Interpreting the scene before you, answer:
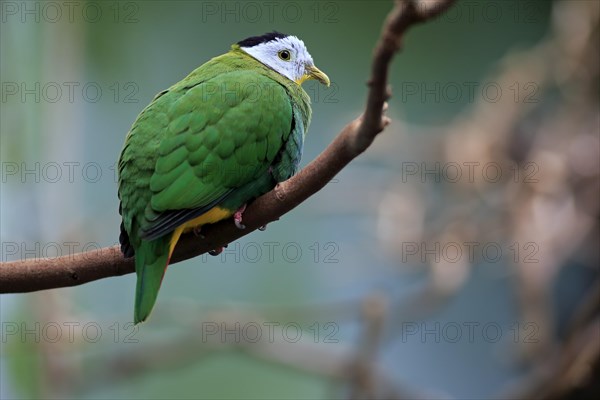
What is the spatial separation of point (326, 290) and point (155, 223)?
109 inches

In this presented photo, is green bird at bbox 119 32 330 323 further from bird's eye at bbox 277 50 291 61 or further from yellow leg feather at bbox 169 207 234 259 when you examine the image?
bird's eye at bbox 277 50 291 61

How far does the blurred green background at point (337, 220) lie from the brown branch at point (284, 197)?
1.19 metres

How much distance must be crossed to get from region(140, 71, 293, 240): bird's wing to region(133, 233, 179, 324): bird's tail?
0.07m

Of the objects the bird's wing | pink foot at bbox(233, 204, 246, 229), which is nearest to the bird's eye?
the bird's wing

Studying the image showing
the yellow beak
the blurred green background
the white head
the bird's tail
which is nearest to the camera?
the bird's tail

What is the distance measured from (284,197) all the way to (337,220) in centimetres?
292

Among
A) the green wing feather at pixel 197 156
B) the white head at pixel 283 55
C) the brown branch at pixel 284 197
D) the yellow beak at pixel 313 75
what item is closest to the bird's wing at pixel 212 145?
the green wing feather at pixel 197 156

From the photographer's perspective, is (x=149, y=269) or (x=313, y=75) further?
(x=313, y=75)

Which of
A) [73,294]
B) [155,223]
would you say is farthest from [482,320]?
[155,223]

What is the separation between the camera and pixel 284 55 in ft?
10.2

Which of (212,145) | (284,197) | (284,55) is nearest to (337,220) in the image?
(284,55)

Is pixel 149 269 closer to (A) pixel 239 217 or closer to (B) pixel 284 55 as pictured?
(A) pixel 239 217

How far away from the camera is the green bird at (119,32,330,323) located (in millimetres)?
2268

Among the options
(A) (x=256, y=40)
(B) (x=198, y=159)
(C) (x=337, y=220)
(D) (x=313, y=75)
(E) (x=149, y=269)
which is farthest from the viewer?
(C) (x=337, y=220)
